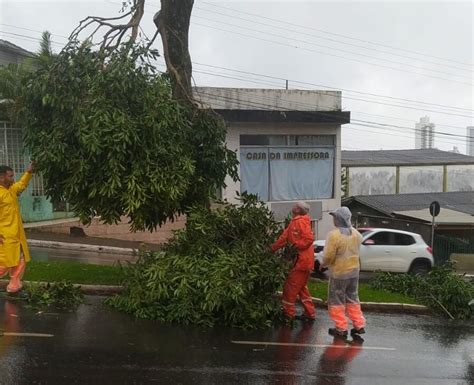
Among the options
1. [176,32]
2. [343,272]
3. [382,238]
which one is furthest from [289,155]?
[343,272]

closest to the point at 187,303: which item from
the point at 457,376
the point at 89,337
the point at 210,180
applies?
the point at 89,337

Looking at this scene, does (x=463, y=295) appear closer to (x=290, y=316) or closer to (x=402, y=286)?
(x=402, y=286)

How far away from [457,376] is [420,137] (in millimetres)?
59110

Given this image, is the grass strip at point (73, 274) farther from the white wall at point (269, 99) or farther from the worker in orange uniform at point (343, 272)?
the white wall at point (269, 99)

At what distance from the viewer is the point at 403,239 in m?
16.4

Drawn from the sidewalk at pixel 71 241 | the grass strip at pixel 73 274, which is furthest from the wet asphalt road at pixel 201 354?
the sidewalk at pixel 71 241

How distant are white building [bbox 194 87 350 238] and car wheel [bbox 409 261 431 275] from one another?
667cm

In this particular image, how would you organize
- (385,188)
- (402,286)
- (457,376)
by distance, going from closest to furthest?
(457,376) < (402,286) < (385,188)

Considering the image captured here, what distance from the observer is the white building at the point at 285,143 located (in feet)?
70.1

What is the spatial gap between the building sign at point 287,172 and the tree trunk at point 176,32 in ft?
37.2

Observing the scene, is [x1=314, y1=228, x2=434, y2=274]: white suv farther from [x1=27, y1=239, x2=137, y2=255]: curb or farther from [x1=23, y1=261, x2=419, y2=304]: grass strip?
[x1=27, y1=239, x2=137, y2=255]: curb

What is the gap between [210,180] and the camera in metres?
9.07

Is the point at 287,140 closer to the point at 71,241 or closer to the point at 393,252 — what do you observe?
the point at 393,252

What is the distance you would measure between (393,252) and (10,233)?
1143cm
